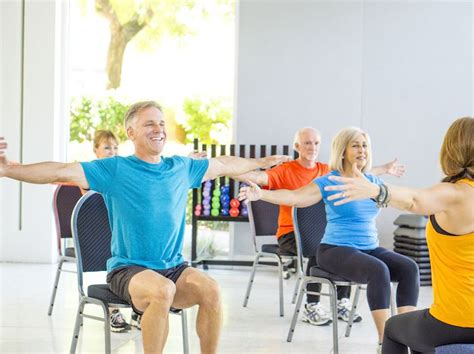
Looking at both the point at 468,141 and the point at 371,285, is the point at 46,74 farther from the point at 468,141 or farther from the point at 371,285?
the point at 468,141

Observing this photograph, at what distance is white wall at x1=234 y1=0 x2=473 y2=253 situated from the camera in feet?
24.6

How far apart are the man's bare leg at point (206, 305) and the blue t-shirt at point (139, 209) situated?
0.17 m

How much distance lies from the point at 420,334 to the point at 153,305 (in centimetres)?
109

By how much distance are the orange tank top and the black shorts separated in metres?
1.25

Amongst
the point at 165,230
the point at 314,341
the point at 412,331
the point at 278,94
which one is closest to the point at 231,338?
the point at 314,341

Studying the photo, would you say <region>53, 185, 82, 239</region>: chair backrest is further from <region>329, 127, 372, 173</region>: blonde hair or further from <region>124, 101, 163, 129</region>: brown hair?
<region>329, 127, 372, 173</region>: blonde hair

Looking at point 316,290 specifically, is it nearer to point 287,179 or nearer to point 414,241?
point 287,179

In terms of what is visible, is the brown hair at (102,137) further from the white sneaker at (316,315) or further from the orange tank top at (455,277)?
the orange tank top at (455,277)

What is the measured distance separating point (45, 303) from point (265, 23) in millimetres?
3417

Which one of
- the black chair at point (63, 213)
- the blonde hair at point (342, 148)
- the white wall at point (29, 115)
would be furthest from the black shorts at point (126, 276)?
the white wall at point (29, 115)

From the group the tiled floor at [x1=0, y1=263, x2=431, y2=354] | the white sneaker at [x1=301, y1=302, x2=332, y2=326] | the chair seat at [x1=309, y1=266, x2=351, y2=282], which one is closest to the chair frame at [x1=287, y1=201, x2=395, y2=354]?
the chair seat at [x1=309, y1=266, x2=351, y2=282]

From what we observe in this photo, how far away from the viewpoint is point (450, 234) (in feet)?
8.80

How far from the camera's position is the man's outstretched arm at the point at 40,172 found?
3.34 m

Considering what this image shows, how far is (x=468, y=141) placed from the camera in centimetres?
270
